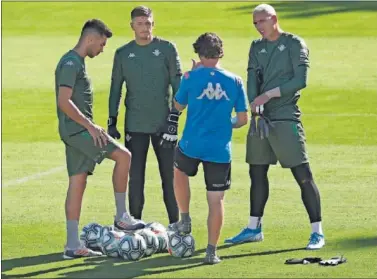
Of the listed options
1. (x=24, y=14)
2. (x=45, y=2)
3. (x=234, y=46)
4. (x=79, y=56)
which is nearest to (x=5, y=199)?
(x=79, y=56)

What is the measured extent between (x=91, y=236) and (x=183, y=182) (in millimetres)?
1020

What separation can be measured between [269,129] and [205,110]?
3.65 feet

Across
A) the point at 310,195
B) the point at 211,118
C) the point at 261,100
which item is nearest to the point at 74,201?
the point at 211,118

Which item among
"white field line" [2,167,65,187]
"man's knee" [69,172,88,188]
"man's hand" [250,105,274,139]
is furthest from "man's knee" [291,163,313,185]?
"white field line" [2,167,65,187]

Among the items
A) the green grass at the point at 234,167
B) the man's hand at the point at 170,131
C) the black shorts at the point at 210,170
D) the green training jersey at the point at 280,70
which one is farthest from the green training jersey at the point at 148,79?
the green grass at the point at 234,167

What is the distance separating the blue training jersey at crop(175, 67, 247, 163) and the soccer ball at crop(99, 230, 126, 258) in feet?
3.20

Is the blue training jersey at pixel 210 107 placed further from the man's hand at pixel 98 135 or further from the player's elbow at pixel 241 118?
the man's hand at pixel 98 135

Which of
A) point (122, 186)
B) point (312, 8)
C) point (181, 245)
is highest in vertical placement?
point (312, 8)

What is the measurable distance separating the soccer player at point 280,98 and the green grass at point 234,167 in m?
0.46

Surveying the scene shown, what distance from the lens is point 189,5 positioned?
41688mm

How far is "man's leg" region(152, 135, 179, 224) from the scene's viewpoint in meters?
12.9

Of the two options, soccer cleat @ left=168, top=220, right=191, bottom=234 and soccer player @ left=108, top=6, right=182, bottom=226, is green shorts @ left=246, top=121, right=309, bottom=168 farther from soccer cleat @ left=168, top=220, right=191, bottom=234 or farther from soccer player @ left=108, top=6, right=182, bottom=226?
soccer cleat @ left=168, top=220, right=191, bottom=234

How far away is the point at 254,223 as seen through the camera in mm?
12773

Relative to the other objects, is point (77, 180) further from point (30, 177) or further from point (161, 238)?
point (30, 177)
